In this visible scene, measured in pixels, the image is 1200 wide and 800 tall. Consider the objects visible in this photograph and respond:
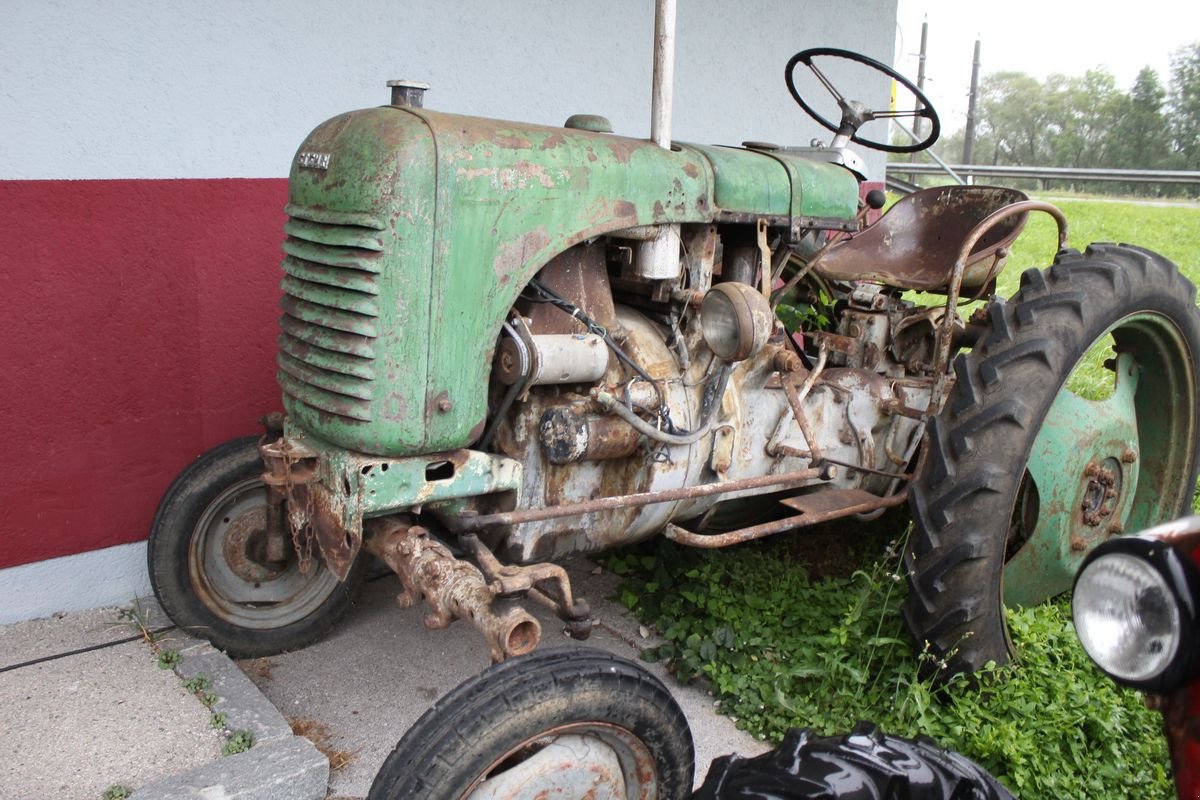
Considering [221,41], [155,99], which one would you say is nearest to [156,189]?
[155,99]

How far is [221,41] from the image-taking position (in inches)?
131

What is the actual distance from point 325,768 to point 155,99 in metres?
2.15

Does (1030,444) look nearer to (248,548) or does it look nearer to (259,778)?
(259,778)

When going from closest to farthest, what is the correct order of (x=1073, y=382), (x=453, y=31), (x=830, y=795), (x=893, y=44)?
(x=830, y=795), (x=453, y=31), (x=1073, y=382), (x=893, y=44)

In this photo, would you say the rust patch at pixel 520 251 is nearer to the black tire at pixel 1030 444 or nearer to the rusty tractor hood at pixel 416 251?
the rusty tractor hood at pixel 416 251

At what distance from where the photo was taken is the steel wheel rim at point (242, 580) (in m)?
3.14

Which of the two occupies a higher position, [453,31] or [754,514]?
[453,31]

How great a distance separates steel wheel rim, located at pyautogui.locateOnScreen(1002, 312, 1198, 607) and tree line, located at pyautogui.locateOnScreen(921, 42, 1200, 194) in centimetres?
1867

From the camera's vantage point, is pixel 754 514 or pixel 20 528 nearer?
pixel 20 528

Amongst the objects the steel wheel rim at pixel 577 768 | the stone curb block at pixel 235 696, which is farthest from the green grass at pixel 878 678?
the stone curb block at pixel 235 696

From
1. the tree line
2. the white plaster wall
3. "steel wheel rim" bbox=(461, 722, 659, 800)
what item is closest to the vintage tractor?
"steel wheel rim" bbox=(461, 722, 659, 800)

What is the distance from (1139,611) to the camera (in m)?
1.37

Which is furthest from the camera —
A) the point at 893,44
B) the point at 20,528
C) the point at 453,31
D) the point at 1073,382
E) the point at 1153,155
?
the point at 1153,155

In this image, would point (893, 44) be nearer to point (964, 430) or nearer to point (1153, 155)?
point (964, 430)
